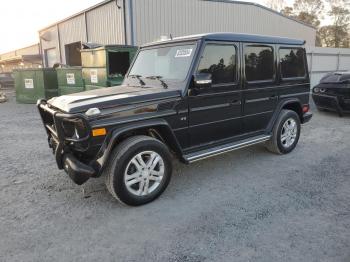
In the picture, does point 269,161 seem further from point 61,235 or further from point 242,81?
point 61,235

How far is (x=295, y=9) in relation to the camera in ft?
147

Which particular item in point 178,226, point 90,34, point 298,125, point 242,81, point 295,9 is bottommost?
point 178,226

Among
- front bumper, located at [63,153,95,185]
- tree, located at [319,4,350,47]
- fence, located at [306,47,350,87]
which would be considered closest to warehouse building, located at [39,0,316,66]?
fence, located at [306,47,350,87]

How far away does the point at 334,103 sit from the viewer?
9.14 m

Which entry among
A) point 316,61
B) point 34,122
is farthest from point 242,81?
point 316,61

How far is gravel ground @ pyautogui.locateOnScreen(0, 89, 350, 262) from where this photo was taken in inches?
109

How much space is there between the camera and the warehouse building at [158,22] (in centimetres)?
1280

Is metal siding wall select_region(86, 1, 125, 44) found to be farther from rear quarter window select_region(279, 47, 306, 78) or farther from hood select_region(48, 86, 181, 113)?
hood select_region(48, 86, 181, 113)

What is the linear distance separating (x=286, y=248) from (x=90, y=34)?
15977 millimetres

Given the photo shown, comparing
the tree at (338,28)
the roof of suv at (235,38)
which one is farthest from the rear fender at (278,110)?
the tree at (338,28)

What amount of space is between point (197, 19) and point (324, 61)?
305 inches

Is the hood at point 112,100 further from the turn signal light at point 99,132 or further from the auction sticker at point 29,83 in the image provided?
the auction sticker at point 29,83

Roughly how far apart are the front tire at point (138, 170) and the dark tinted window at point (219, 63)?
4.17 ft

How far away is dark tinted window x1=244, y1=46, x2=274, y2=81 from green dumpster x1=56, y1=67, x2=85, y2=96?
8190mm
